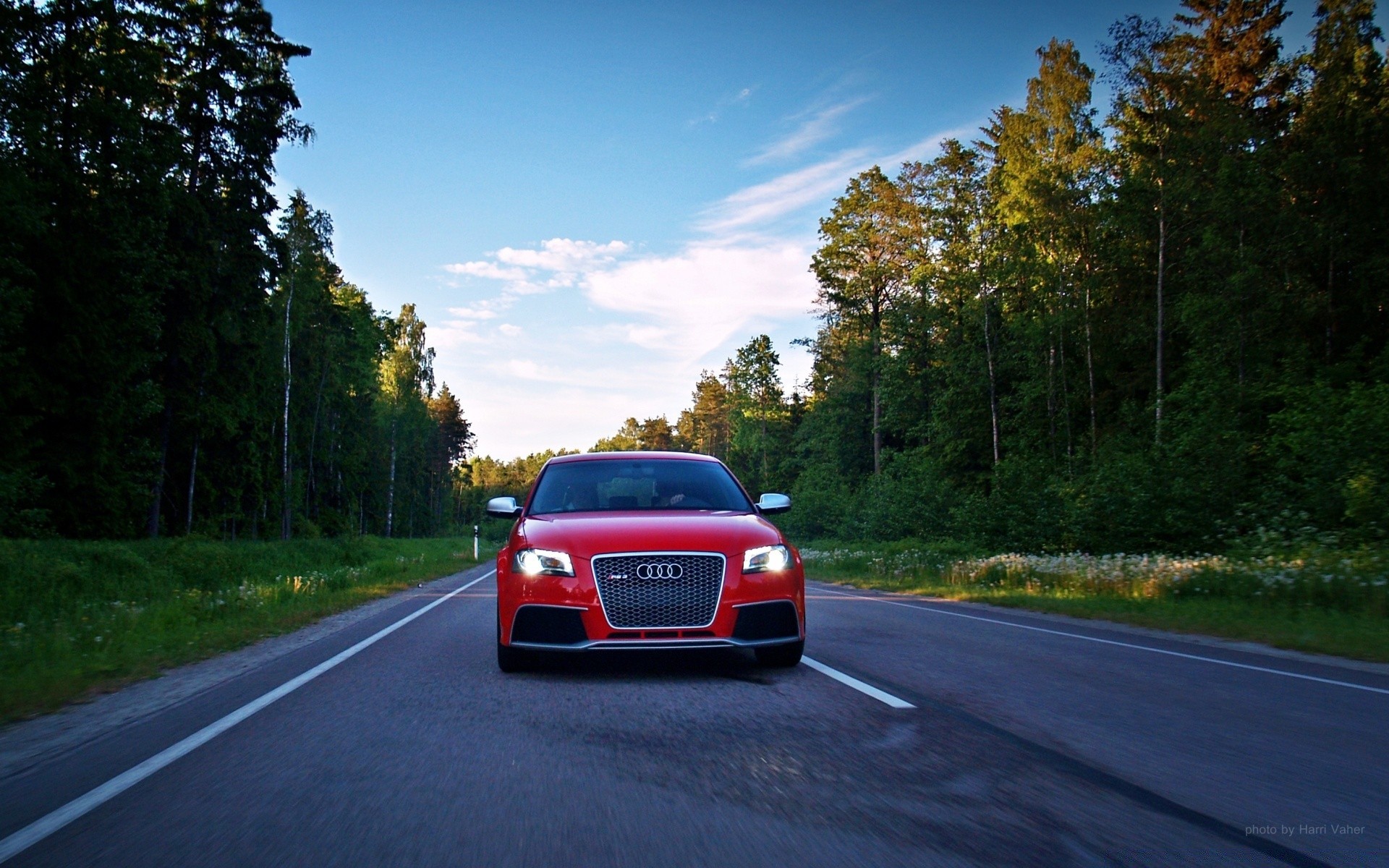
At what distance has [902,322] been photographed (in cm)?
4112

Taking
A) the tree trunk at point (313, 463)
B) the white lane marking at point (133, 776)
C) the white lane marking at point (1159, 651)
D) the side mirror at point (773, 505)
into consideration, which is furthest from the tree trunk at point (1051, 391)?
the tree trunk at point (313, 463)

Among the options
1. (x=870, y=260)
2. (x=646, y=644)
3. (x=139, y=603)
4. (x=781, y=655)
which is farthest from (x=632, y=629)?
(x=870, y=260)

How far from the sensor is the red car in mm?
6480

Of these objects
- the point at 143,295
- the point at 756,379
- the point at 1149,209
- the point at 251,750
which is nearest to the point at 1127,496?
the point at 1149,209

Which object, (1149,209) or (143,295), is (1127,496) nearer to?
(1149,209)

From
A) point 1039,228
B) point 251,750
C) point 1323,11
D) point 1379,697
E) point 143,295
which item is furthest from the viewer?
point 1039,228

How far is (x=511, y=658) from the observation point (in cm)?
714

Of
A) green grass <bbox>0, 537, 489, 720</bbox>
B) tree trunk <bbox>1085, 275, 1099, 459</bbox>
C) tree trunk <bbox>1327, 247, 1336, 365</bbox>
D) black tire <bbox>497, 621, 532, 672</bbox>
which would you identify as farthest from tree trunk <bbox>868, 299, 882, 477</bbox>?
black tire <bbox>497, 621, 532, 672</bbox>

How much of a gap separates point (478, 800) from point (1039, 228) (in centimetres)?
3466

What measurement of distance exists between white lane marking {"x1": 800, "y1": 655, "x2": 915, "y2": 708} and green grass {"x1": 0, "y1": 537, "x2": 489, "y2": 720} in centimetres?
531

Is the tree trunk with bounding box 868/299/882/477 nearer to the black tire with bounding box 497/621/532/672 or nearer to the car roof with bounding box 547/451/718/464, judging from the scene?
the car roof with bounding box 547/451/718/464

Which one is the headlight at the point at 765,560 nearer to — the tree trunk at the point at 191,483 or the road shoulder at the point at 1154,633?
the road shoulder at the point at 1154,633

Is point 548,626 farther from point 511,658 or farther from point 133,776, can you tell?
point 133,776

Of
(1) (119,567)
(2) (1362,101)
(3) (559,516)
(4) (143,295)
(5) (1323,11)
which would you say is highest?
(5) (1323,11)
